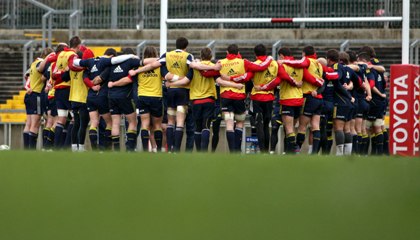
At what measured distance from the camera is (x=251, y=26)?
27094 mm

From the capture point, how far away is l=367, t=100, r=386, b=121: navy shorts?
1755 cm

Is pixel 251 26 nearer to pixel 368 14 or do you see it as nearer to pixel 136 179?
pixel 368 14

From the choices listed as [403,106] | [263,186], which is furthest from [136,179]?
[403,106]

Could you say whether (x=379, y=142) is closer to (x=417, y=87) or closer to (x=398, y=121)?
(x=417, y=87)

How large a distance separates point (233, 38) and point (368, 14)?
349 cm

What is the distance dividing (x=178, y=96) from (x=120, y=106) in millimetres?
845

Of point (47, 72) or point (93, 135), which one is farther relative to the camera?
point (47, 72)

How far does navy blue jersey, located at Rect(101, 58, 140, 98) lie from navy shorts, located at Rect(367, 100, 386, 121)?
13.7ft

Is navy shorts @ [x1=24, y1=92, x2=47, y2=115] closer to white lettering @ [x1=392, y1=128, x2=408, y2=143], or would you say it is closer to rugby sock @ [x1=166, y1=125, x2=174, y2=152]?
rugby sock @ [x1=166, y1=125, x2=174, y2=152]

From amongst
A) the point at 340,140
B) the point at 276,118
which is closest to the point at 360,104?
the point at 340,140

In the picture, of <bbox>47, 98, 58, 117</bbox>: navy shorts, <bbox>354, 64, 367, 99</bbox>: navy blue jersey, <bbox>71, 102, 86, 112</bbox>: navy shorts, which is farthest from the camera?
<bbox>47, 98, 58, 117</bbox>: navy shorts

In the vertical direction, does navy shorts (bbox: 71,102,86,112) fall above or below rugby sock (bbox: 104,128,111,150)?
above

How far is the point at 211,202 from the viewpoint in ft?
14.1

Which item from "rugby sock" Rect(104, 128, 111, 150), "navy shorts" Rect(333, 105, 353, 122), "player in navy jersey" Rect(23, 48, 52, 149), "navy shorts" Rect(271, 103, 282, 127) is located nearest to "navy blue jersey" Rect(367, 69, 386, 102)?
"navy shorts" Rect(333, 105, 353, 122)
